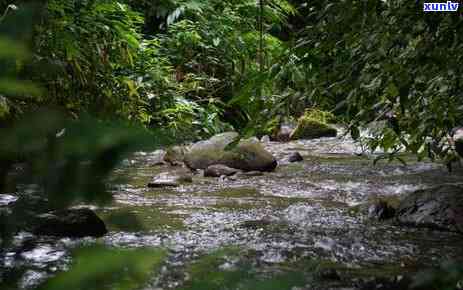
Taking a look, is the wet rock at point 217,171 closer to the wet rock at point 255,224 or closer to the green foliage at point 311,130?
the wet rock at point 255,224

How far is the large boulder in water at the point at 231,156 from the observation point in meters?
6.58

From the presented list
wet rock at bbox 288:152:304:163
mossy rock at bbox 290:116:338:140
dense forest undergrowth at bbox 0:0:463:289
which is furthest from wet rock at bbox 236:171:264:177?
mossy rock at bbox 290:116:338:140

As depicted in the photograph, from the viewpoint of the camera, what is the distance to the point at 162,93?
597 cm

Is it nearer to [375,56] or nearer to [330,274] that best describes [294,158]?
[330,274]

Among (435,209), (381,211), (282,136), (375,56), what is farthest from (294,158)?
(375,56)

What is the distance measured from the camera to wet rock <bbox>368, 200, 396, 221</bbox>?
427 cm

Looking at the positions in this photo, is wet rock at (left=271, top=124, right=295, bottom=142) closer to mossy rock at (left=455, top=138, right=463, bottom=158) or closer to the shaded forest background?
mossy rock at (left=455, top=138, right=463, bottom=158)

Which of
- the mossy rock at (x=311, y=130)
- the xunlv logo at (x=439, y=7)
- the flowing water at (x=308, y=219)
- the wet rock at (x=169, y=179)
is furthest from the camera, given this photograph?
the mossy rock at (x=311, y=130)

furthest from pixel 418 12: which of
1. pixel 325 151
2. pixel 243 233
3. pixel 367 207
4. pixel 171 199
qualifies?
pixel 325 151

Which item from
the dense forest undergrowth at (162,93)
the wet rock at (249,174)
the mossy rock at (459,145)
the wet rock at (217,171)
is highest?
the dense forest undergrowth at (162,93)

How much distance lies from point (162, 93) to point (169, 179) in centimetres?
88

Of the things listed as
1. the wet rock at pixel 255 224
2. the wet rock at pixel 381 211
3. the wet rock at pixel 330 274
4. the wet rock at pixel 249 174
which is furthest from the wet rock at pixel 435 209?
the wet rock at pixel 249 174

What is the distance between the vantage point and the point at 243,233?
3807 millimetres

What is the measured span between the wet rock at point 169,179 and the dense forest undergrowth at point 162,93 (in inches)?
22.5
